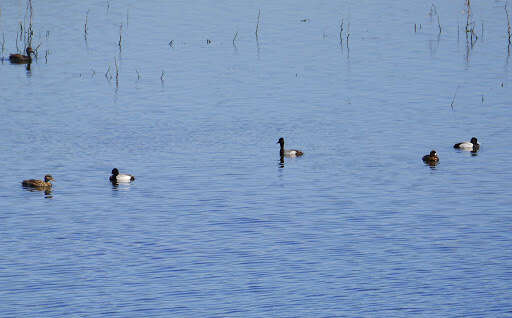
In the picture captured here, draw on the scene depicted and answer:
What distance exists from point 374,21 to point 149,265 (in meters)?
56.4

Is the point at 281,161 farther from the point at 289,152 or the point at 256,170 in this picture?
the point at 256,170

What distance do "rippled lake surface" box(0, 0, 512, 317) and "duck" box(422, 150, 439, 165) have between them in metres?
0.54

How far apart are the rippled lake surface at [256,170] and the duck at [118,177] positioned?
0.31 m

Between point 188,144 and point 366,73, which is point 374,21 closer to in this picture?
point 366,73

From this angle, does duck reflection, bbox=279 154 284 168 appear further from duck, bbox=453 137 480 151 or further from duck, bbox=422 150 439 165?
duck, bbox=453 137 480 151

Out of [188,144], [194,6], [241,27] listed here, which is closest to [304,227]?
[188,144]

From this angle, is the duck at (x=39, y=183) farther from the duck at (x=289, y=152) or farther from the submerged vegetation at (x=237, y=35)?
the submerged vegetation at (x=237, y=35)

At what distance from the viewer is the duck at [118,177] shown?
1697 inches

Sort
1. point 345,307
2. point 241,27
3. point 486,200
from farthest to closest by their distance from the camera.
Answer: point 241,27
point 486,200
point 345,307

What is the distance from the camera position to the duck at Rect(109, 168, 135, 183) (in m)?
43.1

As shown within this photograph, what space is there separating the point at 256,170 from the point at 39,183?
9.51 metres

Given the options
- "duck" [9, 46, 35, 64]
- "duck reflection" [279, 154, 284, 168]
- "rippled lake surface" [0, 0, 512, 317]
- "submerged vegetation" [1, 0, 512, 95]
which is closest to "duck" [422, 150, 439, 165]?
"rippled lake surface" [0, 0, 512, 317]

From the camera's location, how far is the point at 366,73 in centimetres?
6756

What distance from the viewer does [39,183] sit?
138 feet
